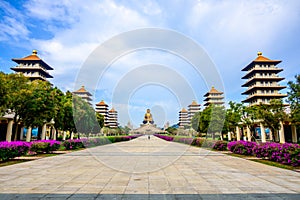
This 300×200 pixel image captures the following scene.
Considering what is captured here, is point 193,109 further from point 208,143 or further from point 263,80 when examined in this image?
point 208,143

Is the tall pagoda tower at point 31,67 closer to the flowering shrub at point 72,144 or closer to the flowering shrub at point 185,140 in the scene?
the flowering shrub at point 72,144

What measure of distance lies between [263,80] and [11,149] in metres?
43.6

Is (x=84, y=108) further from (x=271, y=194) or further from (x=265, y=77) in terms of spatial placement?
(x=265, y=77)

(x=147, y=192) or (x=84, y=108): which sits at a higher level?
(x=84, y=108)

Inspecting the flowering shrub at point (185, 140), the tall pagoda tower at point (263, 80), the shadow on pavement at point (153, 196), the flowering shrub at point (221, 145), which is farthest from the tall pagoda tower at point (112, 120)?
the shadow on pavement at point (153, 196)

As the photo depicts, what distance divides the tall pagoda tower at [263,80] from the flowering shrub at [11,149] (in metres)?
40.6

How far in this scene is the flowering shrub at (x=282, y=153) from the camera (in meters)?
8.65

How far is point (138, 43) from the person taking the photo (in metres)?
10.7

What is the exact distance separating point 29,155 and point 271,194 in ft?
41.3

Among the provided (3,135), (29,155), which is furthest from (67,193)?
(3,135)

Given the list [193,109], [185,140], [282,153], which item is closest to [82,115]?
[185,140]

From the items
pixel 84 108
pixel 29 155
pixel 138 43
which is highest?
pixel 138 43

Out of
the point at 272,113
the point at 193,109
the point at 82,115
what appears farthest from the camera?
the point at 193,109

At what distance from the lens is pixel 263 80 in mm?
42219
